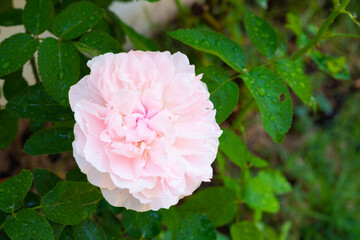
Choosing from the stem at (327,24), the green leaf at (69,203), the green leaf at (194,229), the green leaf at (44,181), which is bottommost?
the green leaf at (194,229)

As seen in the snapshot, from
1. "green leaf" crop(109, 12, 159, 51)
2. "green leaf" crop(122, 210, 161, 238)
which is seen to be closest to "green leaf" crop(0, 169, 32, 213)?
"green leaf" crop(122, 210, 161, 238)

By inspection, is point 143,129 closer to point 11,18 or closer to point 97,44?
point 97,44

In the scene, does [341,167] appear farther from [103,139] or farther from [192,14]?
[103,139]

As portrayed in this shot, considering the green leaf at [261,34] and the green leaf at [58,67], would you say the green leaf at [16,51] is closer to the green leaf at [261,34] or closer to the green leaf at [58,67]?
the green leaf at [58,67]

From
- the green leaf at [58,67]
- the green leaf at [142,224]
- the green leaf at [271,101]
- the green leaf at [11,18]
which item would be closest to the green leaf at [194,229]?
the green leaf at [142,224]

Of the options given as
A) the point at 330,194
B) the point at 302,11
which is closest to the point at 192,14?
the point at 302,11
